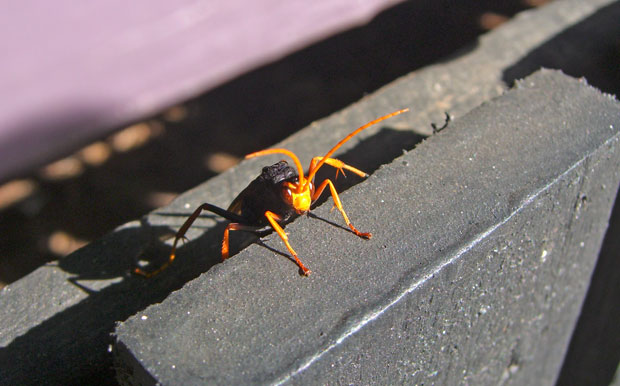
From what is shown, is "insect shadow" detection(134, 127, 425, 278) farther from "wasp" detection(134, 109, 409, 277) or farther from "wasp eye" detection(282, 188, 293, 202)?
"wasp eye" detection(282, 188, 293, 202)

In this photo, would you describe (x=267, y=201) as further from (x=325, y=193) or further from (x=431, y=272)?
(x=431, y=272)

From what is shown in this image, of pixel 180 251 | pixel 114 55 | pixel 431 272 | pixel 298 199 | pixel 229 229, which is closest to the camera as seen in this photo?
pixel 431 272

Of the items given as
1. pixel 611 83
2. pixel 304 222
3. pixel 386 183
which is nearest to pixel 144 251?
pixel 304 222

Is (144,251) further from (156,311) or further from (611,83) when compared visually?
(611,83)

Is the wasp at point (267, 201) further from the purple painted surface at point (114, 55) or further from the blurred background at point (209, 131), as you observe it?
the blurred background at point (209, 131)

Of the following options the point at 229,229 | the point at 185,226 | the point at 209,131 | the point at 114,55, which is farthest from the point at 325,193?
the point at 209,131

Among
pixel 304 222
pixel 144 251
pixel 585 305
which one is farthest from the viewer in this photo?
pixel 585 305

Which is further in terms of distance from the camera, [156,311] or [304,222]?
[304,222]

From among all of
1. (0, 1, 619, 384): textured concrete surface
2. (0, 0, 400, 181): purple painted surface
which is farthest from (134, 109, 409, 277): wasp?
(0, 0, 400, 181): purple painted surface
